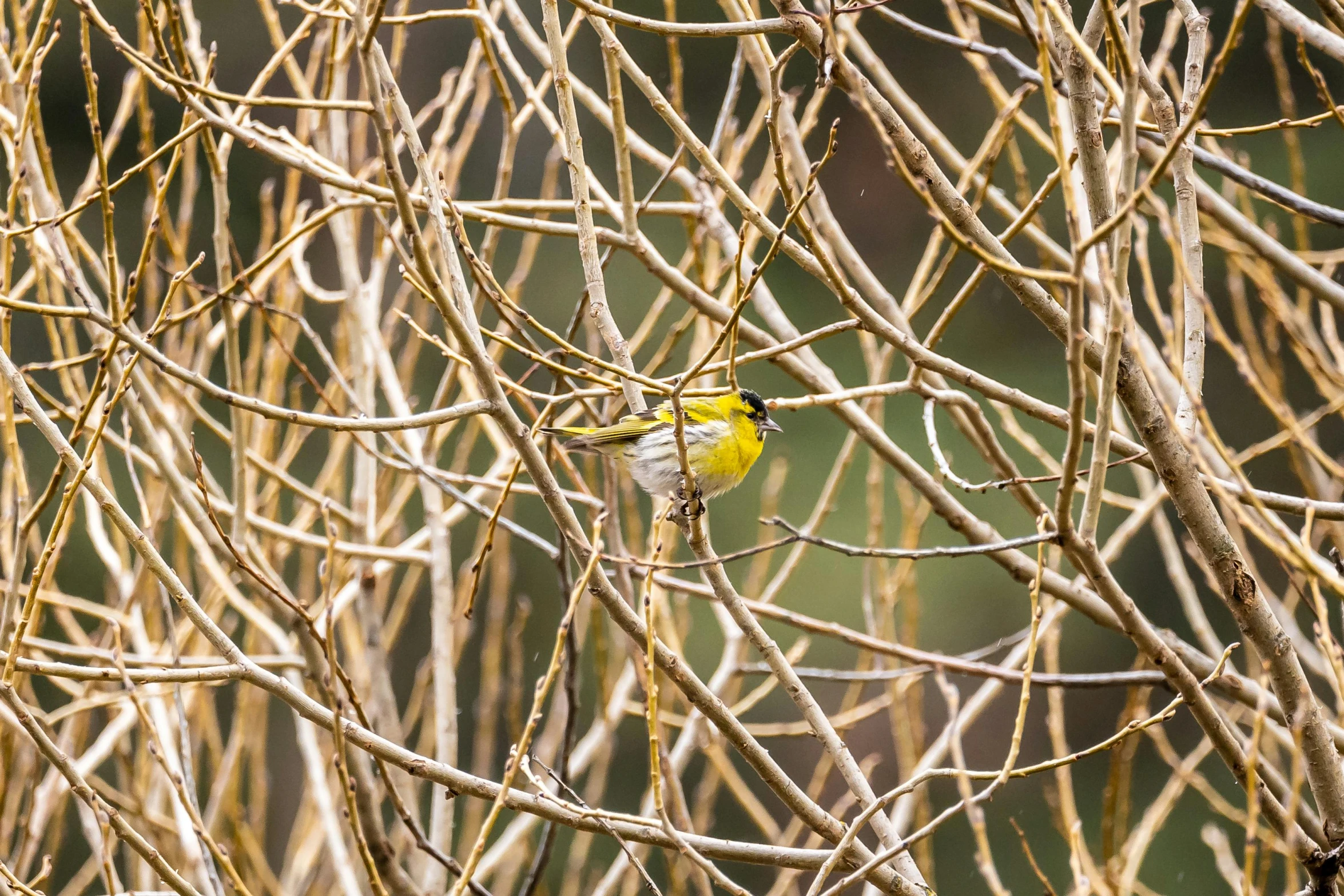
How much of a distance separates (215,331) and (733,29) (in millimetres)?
2921

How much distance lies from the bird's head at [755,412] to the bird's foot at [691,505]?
1.01 m

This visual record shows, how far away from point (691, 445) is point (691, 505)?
2298 mm

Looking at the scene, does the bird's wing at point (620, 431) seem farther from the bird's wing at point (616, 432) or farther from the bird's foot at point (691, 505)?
the bird's foot at point (691, 505)

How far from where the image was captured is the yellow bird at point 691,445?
182 inches

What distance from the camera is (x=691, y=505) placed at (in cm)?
249

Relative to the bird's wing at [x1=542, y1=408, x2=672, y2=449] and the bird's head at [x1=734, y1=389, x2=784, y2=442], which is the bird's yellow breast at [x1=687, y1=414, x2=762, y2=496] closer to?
the bird's head at [x1=734, y1=389, x2=784, y2=442]

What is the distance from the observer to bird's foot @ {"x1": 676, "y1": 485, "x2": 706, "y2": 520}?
2499 millimetres

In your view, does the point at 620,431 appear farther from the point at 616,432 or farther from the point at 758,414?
the point at 758,414

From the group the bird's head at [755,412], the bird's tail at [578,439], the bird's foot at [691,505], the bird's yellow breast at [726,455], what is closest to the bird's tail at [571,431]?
the bird's tail at [578,439]

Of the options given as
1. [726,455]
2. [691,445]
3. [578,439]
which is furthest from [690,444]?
[578,439]

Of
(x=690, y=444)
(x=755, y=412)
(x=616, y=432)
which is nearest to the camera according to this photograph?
(x=616, y=432)

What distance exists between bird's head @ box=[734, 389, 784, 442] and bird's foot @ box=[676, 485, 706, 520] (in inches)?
39.9

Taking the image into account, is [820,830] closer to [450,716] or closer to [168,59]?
[450,716]

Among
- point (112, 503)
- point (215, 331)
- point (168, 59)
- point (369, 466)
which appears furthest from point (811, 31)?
point (215, 331)
